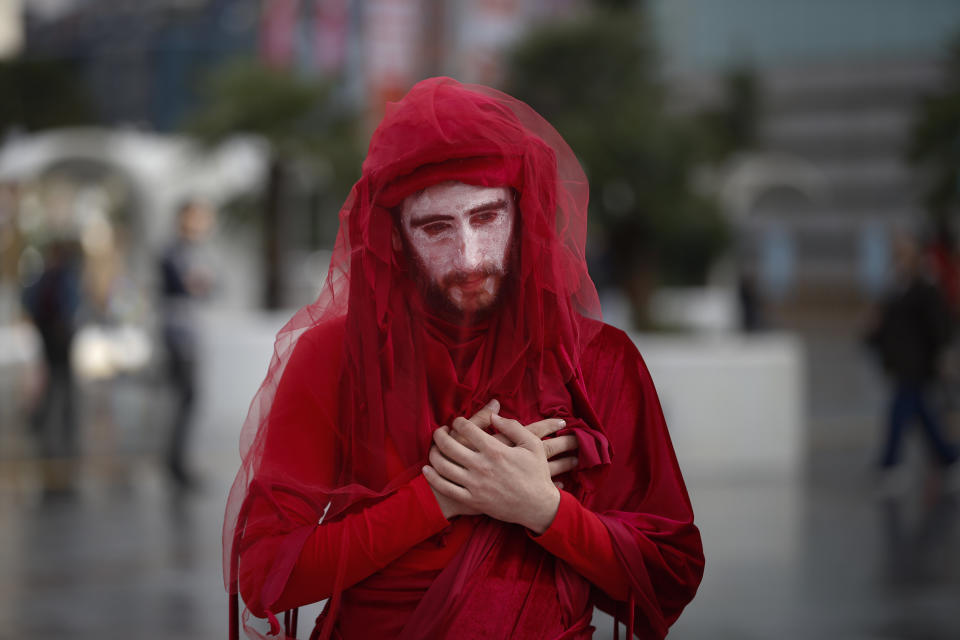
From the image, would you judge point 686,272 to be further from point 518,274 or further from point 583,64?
point 518,274

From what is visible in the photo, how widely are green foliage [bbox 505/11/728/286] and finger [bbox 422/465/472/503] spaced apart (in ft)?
25.9

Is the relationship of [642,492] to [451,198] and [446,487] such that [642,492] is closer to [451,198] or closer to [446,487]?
[446,487]

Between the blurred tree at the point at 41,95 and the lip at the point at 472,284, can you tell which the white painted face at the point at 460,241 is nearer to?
the lip at the point at 472,284

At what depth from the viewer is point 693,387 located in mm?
8688

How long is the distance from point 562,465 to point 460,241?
37 cm

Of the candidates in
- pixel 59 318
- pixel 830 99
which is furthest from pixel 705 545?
pixel 830 99

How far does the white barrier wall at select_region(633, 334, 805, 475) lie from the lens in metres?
8.66

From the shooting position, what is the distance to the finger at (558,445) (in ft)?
5.73

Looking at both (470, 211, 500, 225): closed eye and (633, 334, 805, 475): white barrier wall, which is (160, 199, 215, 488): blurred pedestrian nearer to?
(633, 334, 805, 475): white barrier wall

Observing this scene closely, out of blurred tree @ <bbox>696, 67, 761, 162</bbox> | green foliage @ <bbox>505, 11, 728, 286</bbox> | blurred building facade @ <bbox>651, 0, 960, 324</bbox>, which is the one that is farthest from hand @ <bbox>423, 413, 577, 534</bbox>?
blurred building facade @ <bbox>651, 0, 960, 324</bbox>

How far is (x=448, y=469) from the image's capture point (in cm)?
169

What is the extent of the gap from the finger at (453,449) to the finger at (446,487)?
0.03 m

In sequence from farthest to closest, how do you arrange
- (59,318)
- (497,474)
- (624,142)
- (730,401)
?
(59,318)
(624,142)
(730,401)
(497,474)

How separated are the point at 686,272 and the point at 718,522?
15064 millimetres
